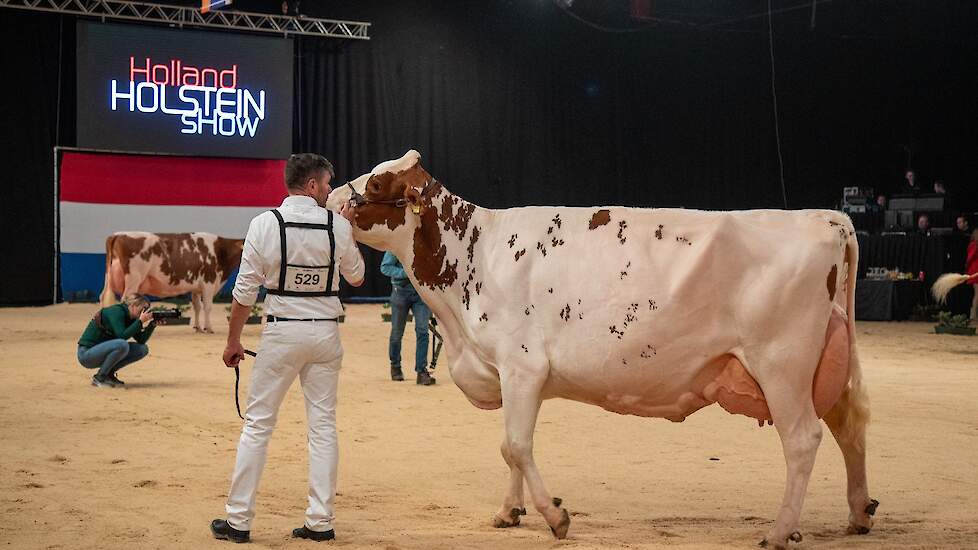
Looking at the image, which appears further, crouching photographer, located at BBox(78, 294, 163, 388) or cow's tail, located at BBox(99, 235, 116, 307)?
cow's tail, located at BBox(99, 235, 116, 307)

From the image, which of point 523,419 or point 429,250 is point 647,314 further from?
point 429,250

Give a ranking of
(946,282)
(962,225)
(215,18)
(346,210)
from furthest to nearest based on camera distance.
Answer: (215,18), (962,225), (946,282), (346,210)

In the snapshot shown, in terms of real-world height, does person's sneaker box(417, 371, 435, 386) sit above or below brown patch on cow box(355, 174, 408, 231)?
below

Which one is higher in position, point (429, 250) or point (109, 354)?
point (429, 250)

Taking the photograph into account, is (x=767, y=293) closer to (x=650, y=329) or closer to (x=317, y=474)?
(x=650, y=329)

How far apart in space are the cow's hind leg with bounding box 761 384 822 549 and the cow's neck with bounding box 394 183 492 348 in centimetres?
163

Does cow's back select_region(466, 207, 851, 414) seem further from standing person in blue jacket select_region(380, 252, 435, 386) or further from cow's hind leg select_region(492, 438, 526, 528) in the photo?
standing person in blue jacket select_region(380, 252, 435, 386)

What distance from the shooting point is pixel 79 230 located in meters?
21.6

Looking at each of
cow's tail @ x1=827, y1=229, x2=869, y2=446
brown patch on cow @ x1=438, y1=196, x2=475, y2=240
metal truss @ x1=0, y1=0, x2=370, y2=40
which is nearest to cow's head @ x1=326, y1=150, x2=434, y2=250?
brown patch on cow @ x1=438, y1=196, x2=475, y2=240

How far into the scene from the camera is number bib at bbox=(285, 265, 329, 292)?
16.8 feet

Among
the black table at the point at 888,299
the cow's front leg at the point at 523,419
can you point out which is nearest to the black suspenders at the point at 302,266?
the cow's front leg at the point at 523,419

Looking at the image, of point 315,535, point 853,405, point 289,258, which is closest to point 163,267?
point 289,258

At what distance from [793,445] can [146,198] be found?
19272 mm

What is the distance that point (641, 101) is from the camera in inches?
1060
